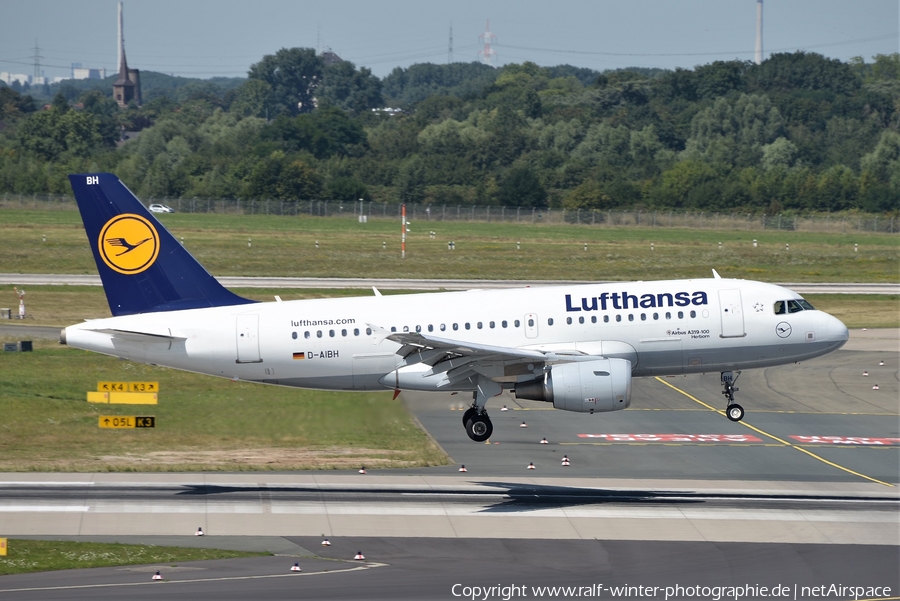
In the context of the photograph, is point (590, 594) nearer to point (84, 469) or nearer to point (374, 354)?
point (374, 354)

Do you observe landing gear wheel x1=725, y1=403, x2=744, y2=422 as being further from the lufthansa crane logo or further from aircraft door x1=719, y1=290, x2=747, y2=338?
the lufthansa crane logo

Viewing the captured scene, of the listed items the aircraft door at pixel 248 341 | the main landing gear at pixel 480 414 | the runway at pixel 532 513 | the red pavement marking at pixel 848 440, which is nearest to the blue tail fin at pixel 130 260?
the aircraft door at pixel 248 341

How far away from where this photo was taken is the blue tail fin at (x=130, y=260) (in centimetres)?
4409

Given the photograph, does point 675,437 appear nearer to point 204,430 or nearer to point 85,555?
point 204,430

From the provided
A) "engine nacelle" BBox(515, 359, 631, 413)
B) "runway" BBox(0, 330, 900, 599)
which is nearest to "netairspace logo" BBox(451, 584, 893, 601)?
"runway" BBox(0, 330, 900, 599)

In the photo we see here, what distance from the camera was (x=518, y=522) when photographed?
40188 millimetres

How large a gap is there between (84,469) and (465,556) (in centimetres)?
1976

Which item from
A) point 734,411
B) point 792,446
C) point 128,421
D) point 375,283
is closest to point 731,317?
point 734,411

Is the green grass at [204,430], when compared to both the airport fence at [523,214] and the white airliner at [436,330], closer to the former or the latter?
the white airliner at [436,330]

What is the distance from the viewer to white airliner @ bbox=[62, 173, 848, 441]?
1700 inches

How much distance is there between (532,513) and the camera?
41.5m

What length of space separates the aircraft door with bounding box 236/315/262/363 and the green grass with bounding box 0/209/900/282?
61173mm

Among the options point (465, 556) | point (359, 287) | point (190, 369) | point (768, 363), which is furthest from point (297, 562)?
point (359, 287)

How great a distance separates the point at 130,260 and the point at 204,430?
12518 mm
